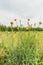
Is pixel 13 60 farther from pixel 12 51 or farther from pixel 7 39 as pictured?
pixel 7 39

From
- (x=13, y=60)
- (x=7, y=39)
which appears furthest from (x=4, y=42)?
(x=13, y=60)

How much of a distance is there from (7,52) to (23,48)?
55 centimetres

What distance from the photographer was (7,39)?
7.31m

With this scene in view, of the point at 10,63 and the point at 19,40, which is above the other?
the point at 19,40

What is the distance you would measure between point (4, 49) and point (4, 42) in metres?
0.22

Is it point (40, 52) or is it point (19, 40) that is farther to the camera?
point (40, 52)

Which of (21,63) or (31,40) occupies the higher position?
(31,40)

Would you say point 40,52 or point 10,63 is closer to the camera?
point 10,63

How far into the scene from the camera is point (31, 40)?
6996 mm

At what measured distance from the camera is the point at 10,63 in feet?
22.5

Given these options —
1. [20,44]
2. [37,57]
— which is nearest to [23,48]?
[20,44]

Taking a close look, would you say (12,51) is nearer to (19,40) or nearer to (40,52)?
(19,40)

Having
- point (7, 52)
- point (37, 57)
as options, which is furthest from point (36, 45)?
point (7, 52)

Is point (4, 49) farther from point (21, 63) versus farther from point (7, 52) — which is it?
point (21, 63)
